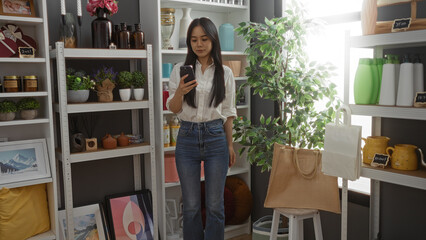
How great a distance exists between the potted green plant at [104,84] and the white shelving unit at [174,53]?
319 millimetres

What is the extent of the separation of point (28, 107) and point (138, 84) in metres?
0.69

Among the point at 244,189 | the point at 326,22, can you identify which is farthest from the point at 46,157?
the point at 326,22

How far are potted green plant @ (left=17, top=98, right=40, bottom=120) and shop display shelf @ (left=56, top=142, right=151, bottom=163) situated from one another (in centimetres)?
30

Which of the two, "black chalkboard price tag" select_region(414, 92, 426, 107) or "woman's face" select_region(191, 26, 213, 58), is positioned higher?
"woman's face" select_region(191, 26, 213, 58)

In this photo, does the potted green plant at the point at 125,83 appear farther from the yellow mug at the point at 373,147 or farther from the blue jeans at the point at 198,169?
the yellow mug at the point at 373,147

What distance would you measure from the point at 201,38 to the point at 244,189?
145cm

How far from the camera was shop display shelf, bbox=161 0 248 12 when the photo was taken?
114 inches

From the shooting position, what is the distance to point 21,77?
7.86ft

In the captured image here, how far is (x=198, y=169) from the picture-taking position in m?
2.32

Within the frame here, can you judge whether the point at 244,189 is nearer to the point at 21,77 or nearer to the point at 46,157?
the point at 46,157

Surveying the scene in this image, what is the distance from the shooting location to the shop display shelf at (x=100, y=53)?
2.42 metres

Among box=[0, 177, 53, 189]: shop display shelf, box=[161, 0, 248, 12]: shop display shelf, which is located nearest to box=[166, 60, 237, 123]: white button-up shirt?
box=[161, 0, 248, 12]: shop display shelf

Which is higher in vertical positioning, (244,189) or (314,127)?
(314,127)

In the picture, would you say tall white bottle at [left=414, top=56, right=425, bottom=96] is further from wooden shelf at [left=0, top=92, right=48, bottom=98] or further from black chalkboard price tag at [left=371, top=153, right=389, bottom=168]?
wooden shelf at [left=0, top=92, right=48, bottom=98]
